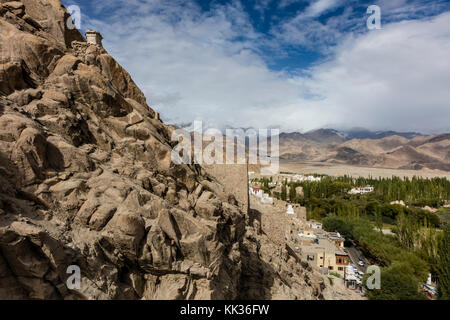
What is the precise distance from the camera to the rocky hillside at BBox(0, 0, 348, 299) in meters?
6.46

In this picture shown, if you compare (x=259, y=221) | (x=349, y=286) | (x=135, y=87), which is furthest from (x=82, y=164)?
(x=349, y=286)

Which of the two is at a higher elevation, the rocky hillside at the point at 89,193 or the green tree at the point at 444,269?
the rocky hillside at the point at 89,193

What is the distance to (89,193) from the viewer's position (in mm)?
7902

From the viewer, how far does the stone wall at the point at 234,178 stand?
1798cm

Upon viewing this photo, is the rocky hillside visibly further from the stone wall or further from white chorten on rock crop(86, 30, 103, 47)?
the stone wall

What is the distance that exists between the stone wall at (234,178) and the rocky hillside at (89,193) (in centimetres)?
530

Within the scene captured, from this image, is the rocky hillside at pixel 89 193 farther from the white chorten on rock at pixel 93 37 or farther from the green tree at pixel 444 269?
the green tree at pixel 444 269

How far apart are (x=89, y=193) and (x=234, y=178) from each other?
1128cm

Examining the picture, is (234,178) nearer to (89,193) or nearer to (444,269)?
(89,193)

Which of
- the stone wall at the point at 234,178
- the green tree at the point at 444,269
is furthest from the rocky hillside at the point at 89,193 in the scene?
the green tree at the point at 444,269

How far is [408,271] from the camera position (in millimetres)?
25781

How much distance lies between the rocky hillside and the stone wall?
5.30 meters

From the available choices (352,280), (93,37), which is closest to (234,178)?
(93,37)
